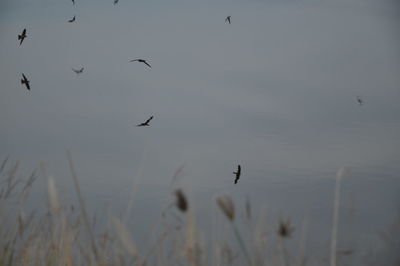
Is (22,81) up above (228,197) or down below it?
above

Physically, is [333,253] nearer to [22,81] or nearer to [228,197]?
[228,197]

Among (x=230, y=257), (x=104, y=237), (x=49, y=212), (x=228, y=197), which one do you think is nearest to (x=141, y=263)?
(x=230, y=257)

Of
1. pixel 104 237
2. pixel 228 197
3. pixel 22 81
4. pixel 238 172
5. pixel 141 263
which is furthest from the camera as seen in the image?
pixel 22 81

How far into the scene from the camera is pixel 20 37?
16.9 ft

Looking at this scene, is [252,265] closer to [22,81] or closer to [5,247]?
[5,247]

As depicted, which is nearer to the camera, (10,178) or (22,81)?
(10,178)

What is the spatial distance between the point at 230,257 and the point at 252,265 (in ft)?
1.93

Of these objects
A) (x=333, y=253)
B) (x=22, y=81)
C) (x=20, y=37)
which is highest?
(x=20, y=37)

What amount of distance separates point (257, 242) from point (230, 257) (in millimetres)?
254

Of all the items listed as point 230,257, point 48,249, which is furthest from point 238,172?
point 48,249

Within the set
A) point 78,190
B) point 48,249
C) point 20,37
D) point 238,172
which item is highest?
point 20,37

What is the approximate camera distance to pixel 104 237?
9.39 ft

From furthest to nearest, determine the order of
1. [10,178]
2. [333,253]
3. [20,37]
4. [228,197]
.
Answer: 1. [20,37]
2. [10,178]
3. [333,253]
4. [228,197]

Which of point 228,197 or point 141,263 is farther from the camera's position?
point 141,263
